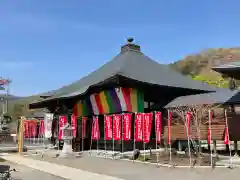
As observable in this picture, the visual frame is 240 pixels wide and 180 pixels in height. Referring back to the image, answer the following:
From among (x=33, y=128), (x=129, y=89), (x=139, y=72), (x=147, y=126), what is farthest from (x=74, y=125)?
(x=33, y=128)

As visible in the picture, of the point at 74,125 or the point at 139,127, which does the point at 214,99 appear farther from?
the point at 74,125

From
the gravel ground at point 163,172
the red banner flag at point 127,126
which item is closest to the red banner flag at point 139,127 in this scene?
the red banner flag at point 127,126

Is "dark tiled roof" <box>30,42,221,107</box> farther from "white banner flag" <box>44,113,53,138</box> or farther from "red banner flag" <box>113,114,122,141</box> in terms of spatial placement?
"red banner flag" <box>113,114,122,141</box>

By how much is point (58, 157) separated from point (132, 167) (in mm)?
7088

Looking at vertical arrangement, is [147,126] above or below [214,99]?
below

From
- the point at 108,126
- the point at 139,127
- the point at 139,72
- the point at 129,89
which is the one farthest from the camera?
the point at 139,72

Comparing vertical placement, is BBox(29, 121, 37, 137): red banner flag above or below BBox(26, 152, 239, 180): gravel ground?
above

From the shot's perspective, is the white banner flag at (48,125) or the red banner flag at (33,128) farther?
the red banner flag at (33,128)

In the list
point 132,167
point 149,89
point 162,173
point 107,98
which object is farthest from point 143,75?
point 162,173

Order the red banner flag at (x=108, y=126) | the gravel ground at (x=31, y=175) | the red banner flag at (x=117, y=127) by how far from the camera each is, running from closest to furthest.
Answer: the gravel ground at (x=31, y=175) < the red banner flag at (x=117, y=127) < the red banner flag at (x=108, y=126)

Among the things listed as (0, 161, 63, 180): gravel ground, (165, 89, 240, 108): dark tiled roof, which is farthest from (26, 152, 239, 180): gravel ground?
(165, 89, 240, 108): dark tiled roof

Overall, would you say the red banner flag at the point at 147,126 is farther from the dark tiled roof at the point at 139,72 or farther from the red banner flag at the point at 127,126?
the dark tiled roof at the point at 139,72

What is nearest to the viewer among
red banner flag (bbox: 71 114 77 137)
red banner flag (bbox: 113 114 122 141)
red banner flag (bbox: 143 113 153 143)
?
red banner flag (bbox: 143 113 153 143)

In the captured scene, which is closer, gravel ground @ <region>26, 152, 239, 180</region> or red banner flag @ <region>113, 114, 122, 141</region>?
gravel ground @ <region>26, 152, 239, 180</region>
